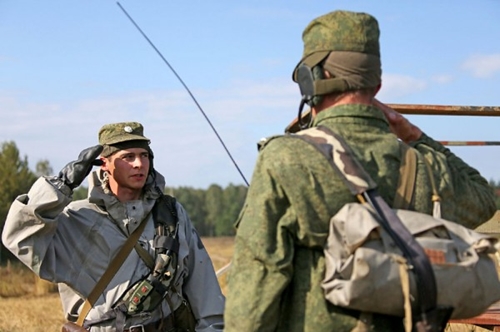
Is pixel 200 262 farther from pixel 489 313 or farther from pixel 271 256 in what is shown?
pixel 271 256

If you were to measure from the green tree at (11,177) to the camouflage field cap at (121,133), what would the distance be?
96.5 feet

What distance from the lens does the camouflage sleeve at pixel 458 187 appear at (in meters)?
3.39

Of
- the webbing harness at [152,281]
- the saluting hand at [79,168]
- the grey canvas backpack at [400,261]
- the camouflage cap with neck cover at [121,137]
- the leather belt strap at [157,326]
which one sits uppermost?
the camouflage cap with neck cover at [121,137]

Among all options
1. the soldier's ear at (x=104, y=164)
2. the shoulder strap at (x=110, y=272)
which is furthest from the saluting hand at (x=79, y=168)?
the shoulder strap at (x=110, y=272)

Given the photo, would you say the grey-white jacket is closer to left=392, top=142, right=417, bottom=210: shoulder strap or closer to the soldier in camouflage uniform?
the soldier in camouflage uniform

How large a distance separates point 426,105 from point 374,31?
243cm

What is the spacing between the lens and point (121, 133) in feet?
19.7

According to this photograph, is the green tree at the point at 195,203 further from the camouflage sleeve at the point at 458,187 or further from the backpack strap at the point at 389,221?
the backpack strap at the point at 389,221

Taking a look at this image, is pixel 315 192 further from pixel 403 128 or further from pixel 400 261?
pixel 403 128

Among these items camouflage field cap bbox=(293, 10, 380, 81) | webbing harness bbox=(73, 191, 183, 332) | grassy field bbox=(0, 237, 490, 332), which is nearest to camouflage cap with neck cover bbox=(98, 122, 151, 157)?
webbing harness bbox=(73, 191, 183, 332)

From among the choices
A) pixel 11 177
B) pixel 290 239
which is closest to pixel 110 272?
pixel 290 239

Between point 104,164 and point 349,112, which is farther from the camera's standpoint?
point 104,164

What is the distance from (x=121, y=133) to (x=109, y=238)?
749 mm

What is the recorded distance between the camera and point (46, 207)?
5.43 metres
